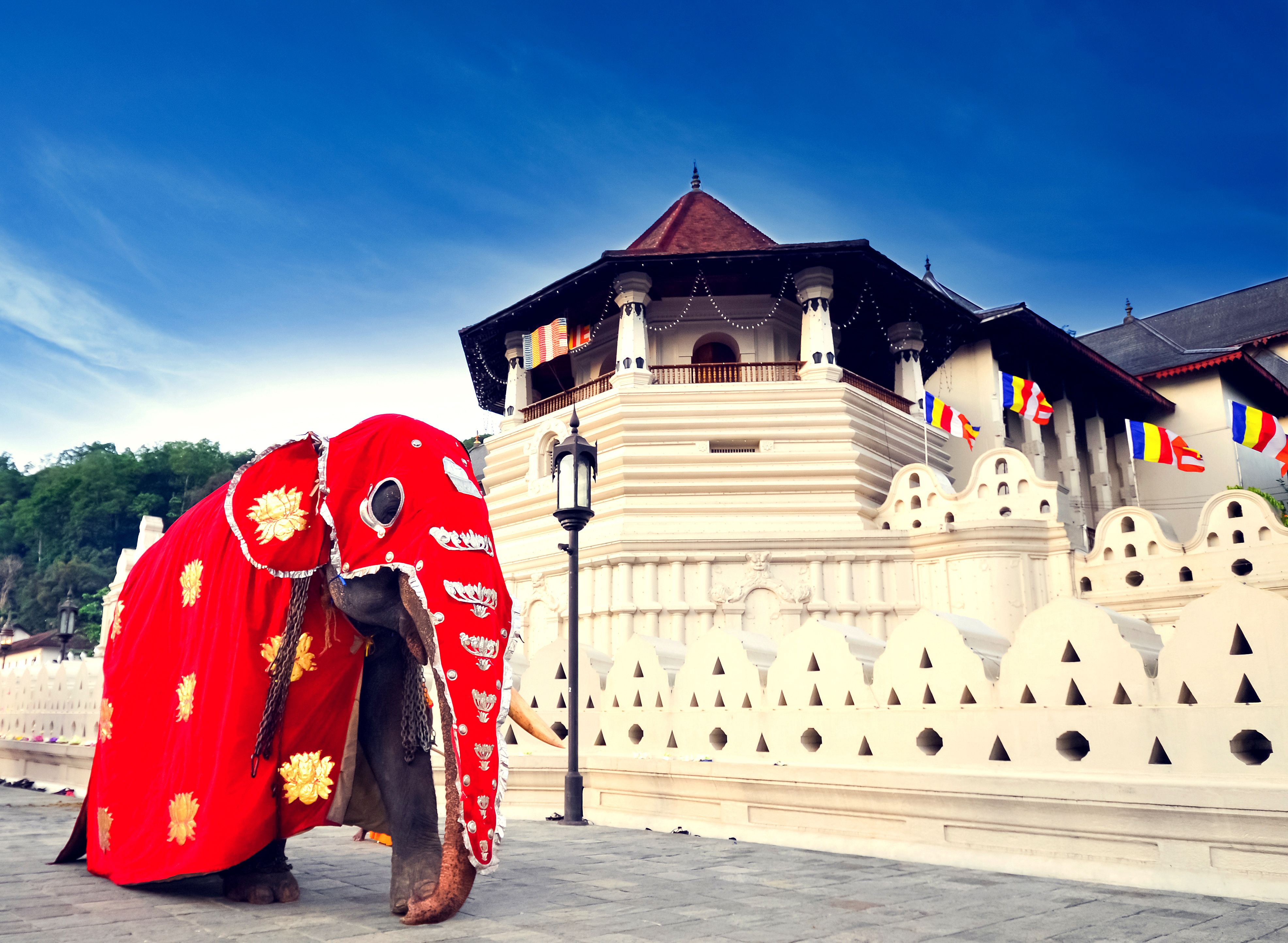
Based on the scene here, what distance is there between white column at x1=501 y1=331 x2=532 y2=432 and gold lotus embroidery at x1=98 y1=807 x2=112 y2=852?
17.9 m

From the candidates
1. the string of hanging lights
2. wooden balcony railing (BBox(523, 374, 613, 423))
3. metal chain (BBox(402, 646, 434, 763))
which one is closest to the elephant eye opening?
metal chain (BBox(402, 646, 434, 763))

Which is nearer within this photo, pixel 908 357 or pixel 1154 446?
pixel 1154 446

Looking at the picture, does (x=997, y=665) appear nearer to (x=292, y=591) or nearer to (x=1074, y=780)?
(x=1074, y=780)

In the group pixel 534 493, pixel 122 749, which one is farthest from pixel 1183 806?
pixel 534 493

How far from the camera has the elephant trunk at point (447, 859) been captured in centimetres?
386

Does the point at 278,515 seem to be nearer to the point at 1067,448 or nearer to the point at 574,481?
the point at 574,481

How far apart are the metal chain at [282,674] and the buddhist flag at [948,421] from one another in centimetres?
1771

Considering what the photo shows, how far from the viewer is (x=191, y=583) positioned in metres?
5.27

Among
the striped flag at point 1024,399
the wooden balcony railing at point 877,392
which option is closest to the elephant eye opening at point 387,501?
the wooden balcony railing at point 877,392

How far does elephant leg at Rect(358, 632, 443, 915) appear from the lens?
414cm

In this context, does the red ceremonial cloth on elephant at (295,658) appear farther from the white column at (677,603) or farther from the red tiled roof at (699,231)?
the red tiled roof at (699,231)

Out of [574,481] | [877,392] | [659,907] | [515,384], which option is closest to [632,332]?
[515,384]

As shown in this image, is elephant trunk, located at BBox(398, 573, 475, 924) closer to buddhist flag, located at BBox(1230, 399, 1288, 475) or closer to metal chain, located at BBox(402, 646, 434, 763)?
metal chain, located at BBox(402, 646, 434, 763)

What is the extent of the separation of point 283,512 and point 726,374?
16320mm
